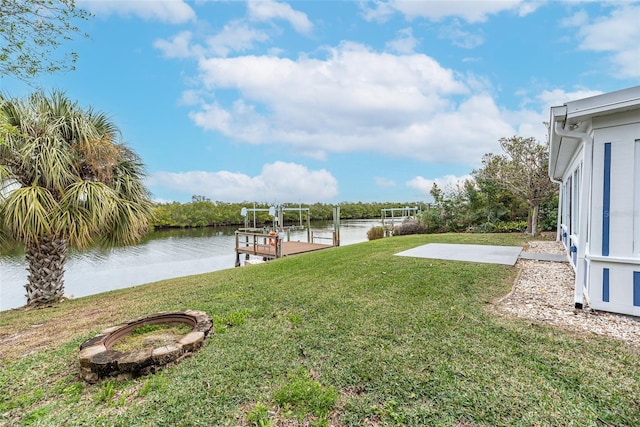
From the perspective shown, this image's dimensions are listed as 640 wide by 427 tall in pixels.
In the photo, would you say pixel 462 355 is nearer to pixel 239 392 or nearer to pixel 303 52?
pixel 239 392

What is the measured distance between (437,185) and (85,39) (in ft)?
48.8

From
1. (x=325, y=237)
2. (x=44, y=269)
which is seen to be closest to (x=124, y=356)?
(x=44, y=269)

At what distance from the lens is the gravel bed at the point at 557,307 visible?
3.09 meters

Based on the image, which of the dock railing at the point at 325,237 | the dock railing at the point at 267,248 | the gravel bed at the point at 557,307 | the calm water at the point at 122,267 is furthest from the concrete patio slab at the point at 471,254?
the calm water at the point at 122,267

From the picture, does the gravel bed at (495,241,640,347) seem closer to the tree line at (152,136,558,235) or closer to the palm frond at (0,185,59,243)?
the tree line at (152,136,558,235)

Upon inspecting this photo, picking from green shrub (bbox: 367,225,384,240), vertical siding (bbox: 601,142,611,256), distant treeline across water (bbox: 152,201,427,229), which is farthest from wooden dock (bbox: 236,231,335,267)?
distant treeline across water (bbox: 152,201,427,229)

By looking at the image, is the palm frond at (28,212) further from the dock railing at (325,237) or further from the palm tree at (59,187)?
the dock railing at (325,237)

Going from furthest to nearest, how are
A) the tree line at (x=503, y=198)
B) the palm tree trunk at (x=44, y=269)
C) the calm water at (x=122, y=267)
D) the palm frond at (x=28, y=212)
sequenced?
the tree line at (x=503, y=198), the calm water at (x=122, y=267), the palm tree trunk at (x=44, y=269), the palm frond at (x=28, y=212)

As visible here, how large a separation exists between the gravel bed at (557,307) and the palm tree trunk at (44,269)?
8.22m

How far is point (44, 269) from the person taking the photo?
610 centimetres

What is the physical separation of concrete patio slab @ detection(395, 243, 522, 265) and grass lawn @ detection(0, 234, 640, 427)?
2.53m

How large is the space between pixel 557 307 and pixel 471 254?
3.42 m

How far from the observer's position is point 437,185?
15570mm

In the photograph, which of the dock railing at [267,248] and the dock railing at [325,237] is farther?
the dock railing at [325,237]
